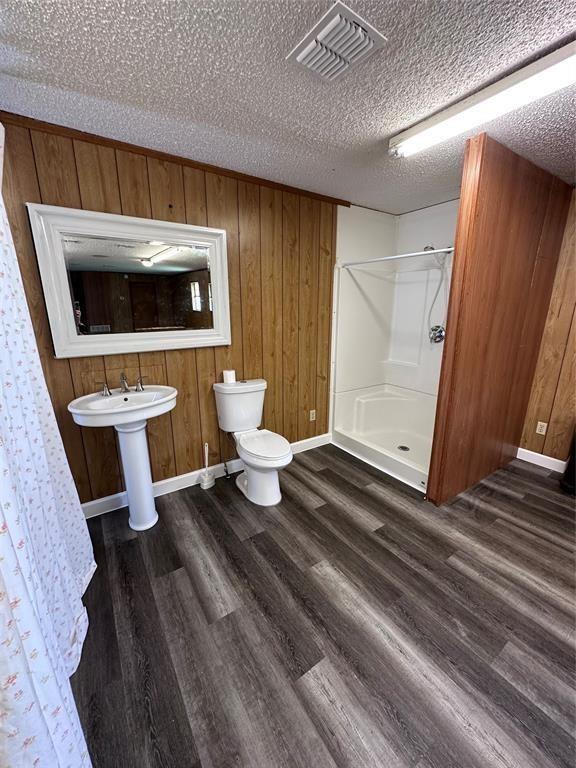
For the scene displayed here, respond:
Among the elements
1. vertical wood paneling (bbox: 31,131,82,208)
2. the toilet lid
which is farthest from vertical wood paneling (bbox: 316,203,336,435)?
vertical wood paneling (bbox: 31,131,82,208)

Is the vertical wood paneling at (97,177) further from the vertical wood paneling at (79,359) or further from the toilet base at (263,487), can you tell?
the toilet base at (263,487)

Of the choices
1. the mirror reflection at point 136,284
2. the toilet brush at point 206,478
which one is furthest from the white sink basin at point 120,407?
the toilet brush at point 206,478

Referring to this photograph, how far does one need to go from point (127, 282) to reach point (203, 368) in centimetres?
76

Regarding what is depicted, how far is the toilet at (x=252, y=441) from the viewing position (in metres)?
2.13

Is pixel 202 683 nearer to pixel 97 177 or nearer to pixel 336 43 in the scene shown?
pixel 336 43

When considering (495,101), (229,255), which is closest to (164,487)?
(229,255)

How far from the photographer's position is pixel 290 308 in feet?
8.90

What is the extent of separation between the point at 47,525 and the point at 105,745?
2.50 feet

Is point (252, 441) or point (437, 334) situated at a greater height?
point (437, 334)

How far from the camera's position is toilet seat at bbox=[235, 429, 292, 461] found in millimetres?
2109

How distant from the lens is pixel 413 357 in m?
3.31

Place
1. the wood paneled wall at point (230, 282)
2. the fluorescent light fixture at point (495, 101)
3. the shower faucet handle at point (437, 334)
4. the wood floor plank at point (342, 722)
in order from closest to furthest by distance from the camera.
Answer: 1. the wood floor plank at point (342, 722)
2. the fluorescent light fixture at point (495, 101)
3. the wood paneled wall at point (230, 282)
4. the shower faucet handle at point (437, 334)

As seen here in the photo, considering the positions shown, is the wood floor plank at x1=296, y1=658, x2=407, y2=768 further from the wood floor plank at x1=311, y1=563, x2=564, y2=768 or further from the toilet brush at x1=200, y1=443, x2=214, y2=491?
the toilet brush at x1=200, y1=443, x2=214, y2=491

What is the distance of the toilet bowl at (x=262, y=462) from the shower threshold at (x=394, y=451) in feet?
3.11
